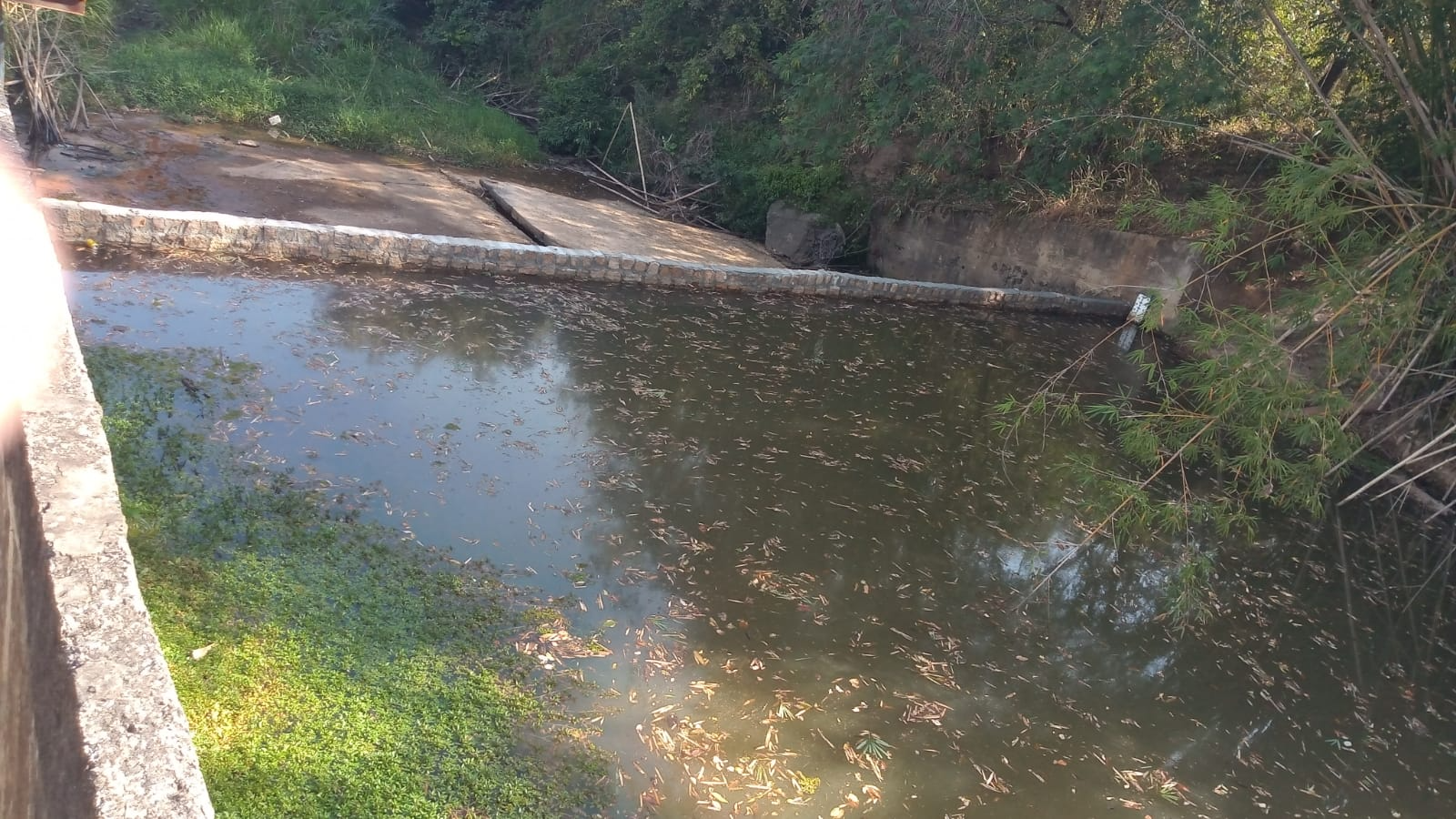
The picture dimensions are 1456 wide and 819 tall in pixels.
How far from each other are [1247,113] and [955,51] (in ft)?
10.5

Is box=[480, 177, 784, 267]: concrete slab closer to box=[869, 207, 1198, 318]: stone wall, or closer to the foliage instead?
box=[869, 207, 1198, 318]: stone wall

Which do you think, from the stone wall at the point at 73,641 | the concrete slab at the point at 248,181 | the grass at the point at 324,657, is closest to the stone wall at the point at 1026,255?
the concrete slab at the point at 248,181

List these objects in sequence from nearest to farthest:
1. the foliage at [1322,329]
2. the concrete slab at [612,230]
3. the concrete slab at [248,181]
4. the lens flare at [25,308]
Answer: the lens flare at [25,308] → the foliage at [1322,329] → the concrete slab at [248,181] → the concrete slab at [612,230]

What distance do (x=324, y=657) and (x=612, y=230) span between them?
27.6 feet

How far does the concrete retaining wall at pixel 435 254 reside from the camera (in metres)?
6.89

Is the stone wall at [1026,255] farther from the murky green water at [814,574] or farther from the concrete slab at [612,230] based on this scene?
the murky green water at [814,574]

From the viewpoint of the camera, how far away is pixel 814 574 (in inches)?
184

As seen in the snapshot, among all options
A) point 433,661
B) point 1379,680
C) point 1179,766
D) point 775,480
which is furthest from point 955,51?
point 433,661

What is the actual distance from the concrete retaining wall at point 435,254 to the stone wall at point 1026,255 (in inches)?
42.2

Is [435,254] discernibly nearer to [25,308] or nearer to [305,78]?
[25,308]

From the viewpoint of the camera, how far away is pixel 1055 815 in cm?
342

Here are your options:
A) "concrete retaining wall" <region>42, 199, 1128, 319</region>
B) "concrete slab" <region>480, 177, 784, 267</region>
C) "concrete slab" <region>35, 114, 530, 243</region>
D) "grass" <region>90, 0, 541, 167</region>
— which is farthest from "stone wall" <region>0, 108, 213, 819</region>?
"grass" <region>90, 0, 541, 167</region>

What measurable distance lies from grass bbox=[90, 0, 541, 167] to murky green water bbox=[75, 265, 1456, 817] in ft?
24.6

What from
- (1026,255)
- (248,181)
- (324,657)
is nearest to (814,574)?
(324,657)
